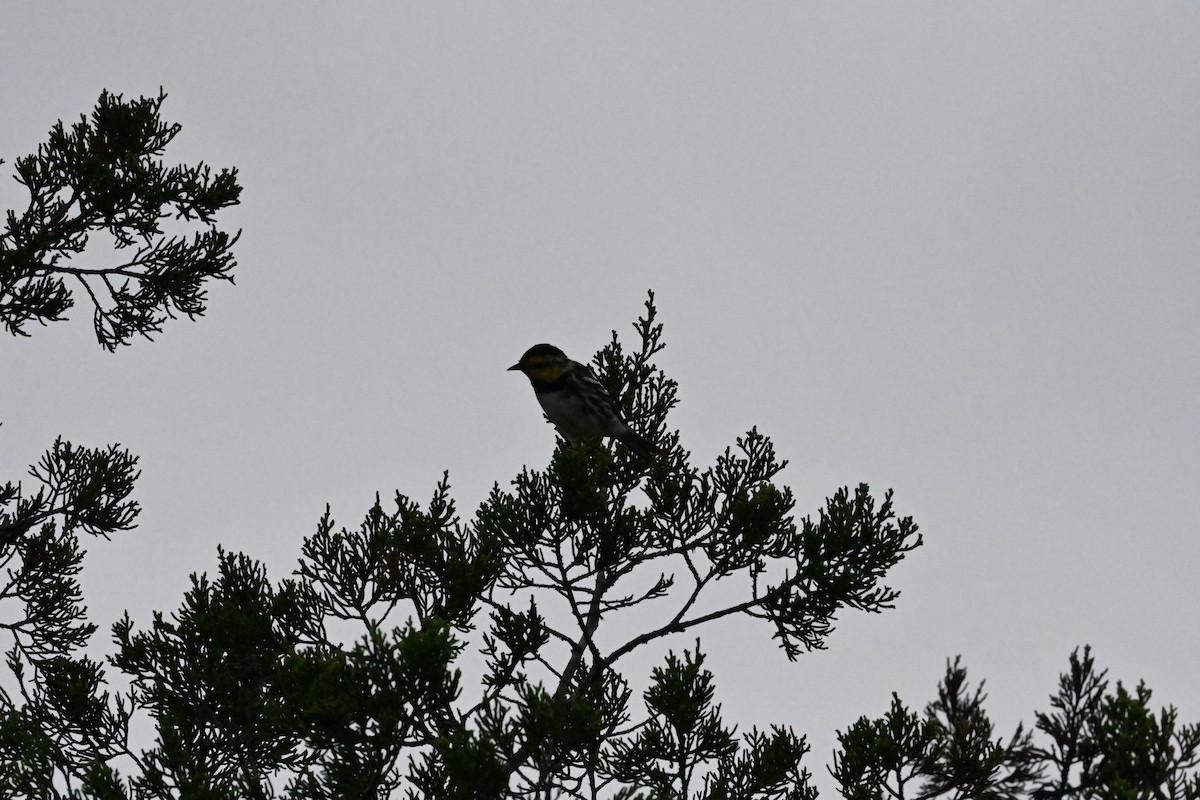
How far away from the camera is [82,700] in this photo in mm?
6262

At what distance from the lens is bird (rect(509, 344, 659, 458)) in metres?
7.83

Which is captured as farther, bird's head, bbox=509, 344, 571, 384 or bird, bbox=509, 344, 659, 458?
bird's head, bbox=509, 344, 571, 384

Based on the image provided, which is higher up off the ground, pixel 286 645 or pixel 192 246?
pixel 192 246

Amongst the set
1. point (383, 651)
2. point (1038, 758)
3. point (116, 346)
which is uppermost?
point (116, 346)

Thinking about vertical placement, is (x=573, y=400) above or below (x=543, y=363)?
below

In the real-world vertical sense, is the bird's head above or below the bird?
above

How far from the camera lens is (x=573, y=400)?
324 inches

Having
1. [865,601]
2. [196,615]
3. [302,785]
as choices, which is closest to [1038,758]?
[865,601]

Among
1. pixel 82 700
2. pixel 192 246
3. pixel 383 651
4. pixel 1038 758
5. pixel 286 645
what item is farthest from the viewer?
pixel 192 246

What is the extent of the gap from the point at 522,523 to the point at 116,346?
3.49 meters

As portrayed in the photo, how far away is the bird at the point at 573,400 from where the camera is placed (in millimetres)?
7832

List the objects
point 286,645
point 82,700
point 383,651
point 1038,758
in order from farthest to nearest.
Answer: point 82,700
point 286,645
point 1038,758
point 383,651

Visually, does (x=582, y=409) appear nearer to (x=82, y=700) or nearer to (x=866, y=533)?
(x=866, y=533)

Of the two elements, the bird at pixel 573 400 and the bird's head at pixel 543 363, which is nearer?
the bird at pixel 573 400
